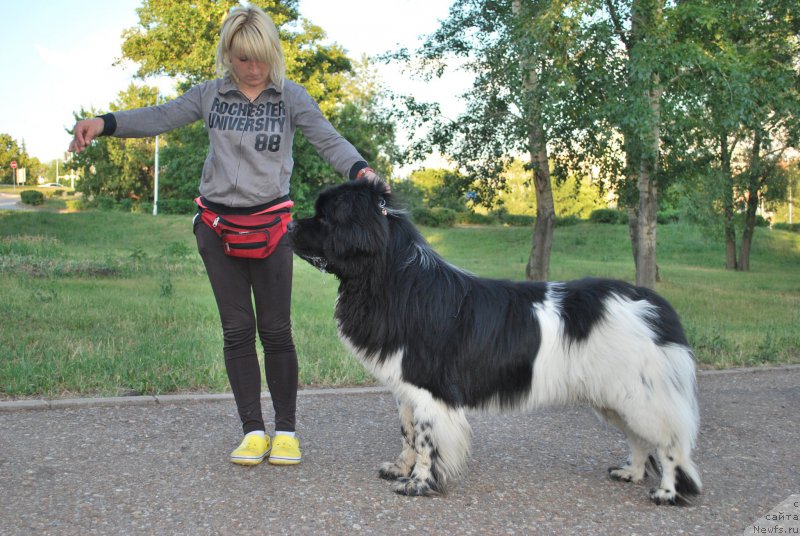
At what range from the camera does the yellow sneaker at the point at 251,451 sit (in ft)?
15.3

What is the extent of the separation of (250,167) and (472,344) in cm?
174

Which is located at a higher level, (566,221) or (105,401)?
(566,221)

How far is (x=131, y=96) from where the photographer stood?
50625 mm

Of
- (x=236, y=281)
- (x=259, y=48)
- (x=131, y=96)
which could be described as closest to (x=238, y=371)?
(x=236, y=281)

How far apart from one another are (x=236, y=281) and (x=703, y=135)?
10272 mm

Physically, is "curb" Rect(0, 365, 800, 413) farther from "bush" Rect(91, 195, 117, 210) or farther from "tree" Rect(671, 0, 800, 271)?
"bush" Rect(91, 195, 117, 210)

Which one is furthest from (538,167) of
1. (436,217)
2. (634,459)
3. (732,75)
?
(436,217)

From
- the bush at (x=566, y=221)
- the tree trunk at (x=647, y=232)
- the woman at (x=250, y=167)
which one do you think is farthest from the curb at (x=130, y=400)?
the bush at (x=566, y=221)

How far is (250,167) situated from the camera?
14.8 feet

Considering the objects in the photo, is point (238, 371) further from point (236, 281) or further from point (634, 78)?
point (634, 78)

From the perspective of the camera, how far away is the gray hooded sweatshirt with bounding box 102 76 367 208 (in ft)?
14.8

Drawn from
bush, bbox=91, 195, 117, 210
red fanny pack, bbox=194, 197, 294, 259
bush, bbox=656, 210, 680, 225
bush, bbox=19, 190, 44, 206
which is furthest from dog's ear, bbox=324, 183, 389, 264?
bush, bbox=19, 190, 44, 206

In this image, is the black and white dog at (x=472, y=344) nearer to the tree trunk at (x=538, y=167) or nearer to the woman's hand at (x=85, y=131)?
the woman's hand at (x=85, y=131)

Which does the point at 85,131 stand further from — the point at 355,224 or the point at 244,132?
the point at 355,224
